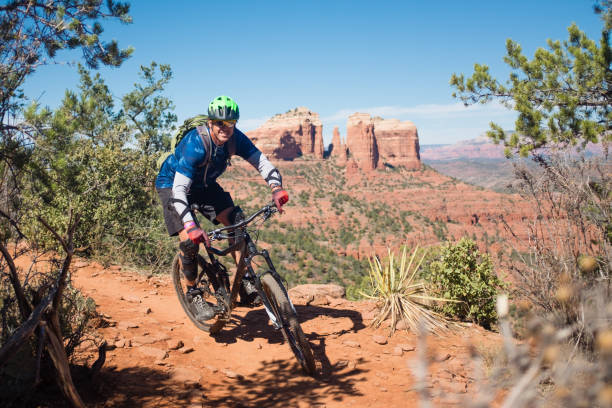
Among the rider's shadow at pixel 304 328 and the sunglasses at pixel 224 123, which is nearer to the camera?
the sunglasses at pixel 224 123

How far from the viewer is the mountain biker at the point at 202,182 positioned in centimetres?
391

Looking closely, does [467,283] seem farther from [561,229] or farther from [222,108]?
[222,108]

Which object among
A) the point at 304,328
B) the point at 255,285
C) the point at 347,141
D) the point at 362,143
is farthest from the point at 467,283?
the point at 347,141

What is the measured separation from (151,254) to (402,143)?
368ft

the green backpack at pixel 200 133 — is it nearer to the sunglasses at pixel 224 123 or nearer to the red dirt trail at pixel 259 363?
the sunglasses at pixel 224 123

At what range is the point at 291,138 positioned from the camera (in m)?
110

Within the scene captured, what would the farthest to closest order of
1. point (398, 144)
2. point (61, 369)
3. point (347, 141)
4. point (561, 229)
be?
point (398, 144) < point (347, 141) < point (561, 229) < point (61, 369)

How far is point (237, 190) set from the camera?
64500 millimetres

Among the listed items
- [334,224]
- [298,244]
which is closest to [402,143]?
[334,224]

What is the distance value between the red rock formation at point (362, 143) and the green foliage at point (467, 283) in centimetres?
9580

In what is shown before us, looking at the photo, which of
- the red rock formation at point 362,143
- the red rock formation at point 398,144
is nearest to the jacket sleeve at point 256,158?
the red rock formation at point 362,143

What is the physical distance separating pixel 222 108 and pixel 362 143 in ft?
342

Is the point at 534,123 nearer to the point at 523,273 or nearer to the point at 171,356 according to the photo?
the point at 523,273

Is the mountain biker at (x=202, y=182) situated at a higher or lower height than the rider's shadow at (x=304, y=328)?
higher
